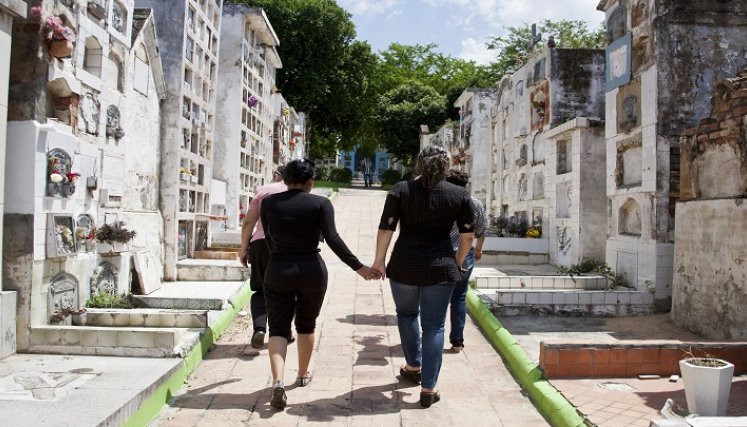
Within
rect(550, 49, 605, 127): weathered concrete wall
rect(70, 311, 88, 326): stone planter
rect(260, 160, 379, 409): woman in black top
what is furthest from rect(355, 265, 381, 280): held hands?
rect(550, 49, 605, 127): weathered concrete wall

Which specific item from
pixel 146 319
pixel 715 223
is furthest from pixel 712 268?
pixel 146 319

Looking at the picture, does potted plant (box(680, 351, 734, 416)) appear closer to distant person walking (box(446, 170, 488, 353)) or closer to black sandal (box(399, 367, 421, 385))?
black sandal (box(399, 367, 421, 385))

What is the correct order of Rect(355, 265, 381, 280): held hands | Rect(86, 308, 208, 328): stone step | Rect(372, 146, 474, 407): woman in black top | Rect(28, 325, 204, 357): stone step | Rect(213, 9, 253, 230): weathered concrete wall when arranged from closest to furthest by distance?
Rect(372, 146, 474, 407): woman in black top → Rect(355, 265, 381, 280): held hands → Rect(28, 325, 204, 357): stone step → Rect(86, 308, 208, 328): stone step → Rect(213, 9, 253, 230): weathered concrete wall

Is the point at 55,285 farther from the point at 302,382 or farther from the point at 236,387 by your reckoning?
the point at 302,382

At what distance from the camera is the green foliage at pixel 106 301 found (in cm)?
612

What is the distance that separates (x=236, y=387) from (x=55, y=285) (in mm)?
2351

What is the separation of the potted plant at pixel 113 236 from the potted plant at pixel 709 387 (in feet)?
19.2

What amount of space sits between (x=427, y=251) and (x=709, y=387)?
69.8 inches

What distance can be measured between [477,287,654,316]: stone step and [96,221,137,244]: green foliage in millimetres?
4397

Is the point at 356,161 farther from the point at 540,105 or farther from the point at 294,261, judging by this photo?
the point at 294,261

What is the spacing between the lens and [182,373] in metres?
4.37

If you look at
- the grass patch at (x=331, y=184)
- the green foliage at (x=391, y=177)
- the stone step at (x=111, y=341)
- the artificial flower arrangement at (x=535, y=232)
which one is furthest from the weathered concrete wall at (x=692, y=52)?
the green foliage at (x=391, y=177)

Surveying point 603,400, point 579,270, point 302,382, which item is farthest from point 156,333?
point 579,270

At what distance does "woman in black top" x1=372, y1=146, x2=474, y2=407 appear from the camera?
3758 mm
